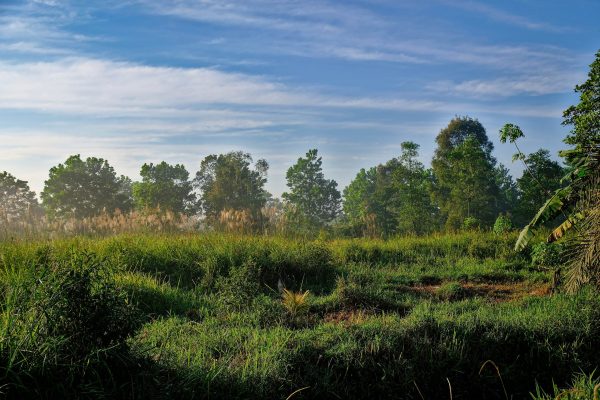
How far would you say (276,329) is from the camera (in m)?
6.22

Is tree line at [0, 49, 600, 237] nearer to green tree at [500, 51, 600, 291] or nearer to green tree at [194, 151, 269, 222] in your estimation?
green tree at [194, 151, 269, 222]

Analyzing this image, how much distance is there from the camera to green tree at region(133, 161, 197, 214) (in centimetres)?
3484

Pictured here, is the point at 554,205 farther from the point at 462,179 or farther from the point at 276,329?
the point at 462,179

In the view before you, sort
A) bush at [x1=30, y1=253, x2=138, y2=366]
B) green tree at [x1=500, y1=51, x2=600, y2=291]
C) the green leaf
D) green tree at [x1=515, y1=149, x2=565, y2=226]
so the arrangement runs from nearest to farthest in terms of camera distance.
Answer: bush at [x1=30, y1=253, x2=138, y2=366], green tree at [x1=500, y1=51, x2=600, y2=291], the green leaf, green tree at [x1=515, y1=149, x2=565, y2=226]

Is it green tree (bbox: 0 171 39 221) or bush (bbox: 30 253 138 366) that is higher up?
green tree (bbox: 0 171 39 221)

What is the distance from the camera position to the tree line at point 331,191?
26391mm

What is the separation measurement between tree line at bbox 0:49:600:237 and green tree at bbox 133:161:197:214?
0.21 ft

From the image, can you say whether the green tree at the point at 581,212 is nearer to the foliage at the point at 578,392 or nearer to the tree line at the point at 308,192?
the foliage at the point at 578,392

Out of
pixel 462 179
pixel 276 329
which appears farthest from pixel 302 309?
pixel 462 179

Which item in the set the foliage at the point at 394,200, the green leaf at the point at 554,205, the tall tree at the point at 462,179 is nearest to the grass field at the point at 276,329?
the green leaf at the point at 554,205

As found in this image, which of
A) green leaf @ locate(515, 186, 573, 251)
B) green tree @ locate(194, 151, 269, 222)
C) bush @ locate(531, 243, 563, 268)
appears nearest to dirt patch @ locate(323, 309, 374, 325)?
green leaf @ locate(515, 186, 573, 251)

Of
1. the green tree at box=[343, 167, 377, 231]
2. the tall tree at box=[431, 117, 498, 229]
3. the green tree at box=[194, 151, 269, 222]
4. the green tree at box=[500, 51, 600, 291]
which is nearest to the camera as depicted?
the green tree at box=[500, 51, 600, 291]

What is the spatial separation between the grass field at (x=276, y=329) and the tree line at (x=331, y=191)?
1237 centimetres

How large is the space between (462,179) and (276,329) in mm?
21210
